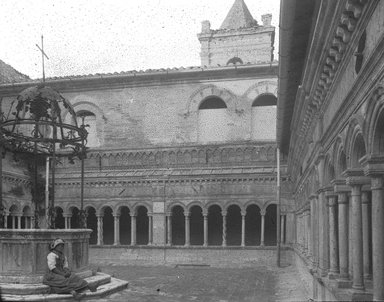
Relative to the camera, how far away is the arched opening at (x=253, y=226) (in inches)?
903

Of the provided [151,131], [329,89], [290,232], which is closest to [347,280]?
[329,89]

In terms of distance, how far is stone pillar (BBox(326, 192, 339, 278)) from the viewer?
7301mm

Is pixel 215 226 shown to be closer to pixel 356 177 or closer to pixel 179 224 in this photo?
pixel 179 224

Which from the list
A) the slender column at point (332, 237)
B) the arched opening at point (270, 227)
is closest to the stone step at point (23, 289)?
the slender column at point (332, 237)

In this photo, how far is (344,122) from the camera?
611cm

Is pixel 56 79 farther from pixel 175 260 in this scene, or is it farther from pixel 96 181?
pixel 175 260

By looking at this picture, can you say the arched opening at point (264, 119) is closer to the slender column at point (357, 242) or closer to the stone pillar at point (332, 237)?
the stone pillar at point (332, 237)

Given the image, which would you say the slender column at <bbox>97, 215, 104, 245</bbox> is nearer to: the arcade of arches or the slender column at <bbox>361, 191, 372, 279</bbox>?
the arcade of arches

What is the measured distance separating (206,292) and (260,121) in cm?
1070

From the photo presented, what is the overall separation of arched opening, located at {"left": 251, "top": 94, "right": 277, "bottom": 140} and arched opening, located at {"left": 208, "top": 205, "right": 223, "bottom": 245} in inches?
151

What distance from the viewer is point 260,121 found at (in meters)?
22.3

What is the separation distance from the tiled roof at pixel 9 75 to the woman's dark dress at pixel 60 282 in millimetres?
16981

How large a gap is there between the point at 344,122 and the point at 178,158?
16587mm

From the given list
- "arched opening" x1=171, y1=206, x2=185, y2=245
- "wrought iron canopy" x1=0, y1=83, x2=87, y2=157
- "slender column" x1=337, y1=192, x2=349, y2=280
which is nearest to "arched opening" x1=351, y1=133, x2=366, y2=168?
"slender column" x1=337, y1=192, x2=349, y2=280
